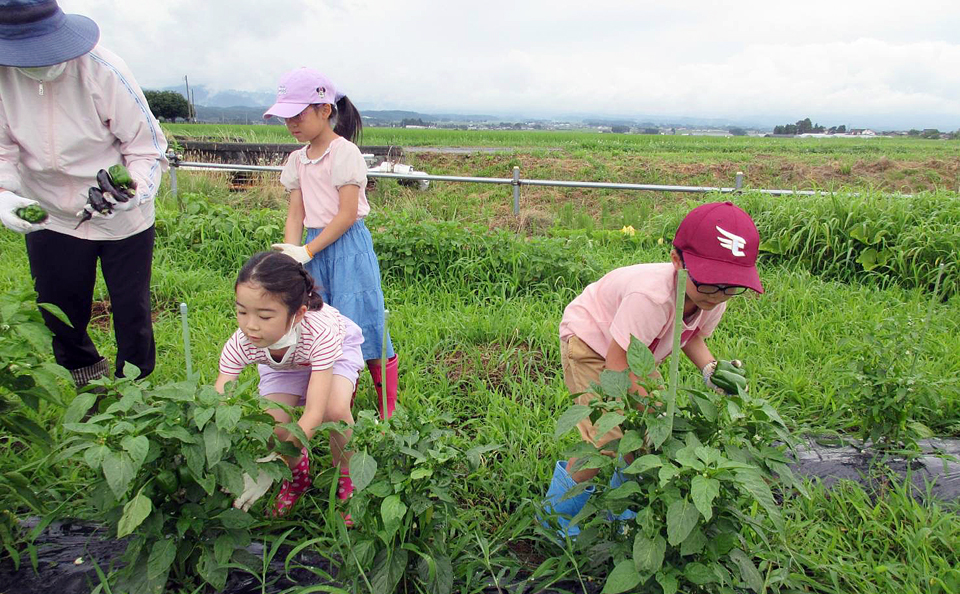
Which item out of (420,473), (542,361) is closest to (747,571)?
(420,473)

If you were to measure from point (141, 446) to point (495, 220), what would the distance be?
6.06 meters

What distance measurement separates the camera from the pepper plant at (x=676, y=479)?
1.26m

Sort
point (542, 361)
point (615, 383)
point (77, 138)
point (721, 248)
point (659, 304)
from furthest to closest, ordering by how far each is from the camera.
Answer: point (542, 361), point (77, 138), point (659, 304), point (721, 248), point (615, 383)

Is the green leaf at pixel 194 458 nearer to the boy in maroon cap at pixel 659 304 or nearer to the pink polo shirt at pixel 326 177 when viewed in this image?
the boy in maroon cap at pixel 659 304

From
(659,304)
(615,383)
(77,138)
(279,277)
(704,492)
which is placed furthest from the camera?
(77,138)

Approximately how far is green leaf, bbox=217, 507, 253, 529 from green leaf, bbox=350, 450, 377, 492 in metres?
0.32

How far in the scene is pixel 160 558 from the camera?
140 cm

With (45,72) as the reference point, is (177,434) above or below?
below

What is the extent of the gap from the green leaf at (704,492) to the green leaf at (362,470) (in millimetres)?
649

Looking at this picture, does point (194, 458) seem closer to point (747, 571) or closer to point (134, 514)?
point (134, 514)

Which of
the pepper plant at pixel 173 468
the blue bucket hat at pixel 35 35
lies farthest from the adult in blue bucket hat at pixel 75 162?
the pepper plant at pixel 173 468

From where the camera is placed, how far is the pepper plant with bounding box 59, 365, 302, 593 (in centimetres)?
130

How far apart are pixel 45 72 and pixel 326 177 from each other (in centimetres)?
93

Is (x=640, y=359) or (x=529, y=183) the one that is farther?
(x=529, y=183)
